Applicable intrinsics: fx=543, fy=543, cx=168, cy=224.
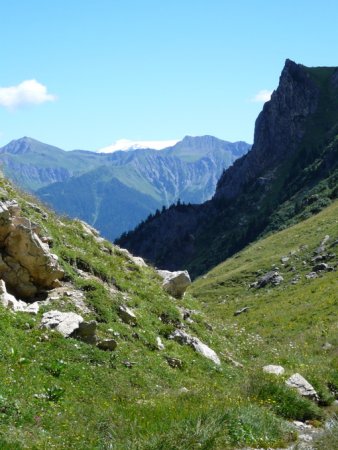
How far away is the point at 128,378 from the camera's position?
1689cm

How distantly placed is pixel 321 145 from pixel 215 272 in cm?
6983

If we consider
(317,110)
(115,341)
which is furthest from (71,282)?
(317,110)

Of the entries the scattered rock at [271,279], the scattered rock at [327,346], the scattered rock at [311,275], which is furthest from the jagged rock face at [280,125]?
the scattered rock at [327,346]

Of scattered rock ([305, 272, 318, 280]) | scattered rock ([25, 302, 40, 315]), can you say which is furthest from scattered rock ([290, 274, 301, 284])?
scattered rock ([25, 302, 40, 315])

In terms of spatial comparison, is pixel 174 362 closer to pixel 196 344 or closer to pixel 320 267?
pixel 196 344

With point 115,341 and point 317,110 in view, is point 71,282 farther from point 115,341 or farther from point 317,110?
point 317,110

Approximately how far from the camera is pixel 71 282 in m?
22.2

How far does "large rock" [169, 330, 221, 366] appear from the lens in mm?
22391

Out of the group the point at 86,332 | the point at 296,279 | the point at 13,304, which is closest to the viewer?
the point at 86,332

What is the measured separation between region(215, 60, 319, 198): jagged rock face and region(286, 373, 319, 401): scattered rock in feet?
522

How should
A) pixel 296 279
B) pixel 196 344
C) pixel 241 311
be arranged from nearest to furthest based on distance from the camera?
1. pixel 196 344
2. pixel 241 311
3. pixel 296 279

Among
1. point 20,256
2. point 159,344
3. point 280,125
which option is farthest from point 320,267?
point 280,125

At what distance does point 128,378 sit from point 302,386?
18.3 feet

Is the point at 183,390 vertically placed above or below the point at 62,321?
below
